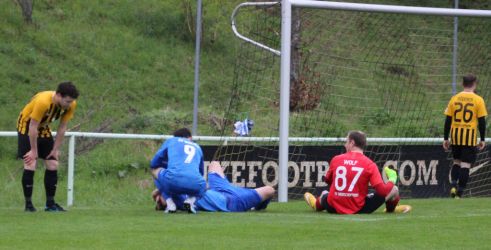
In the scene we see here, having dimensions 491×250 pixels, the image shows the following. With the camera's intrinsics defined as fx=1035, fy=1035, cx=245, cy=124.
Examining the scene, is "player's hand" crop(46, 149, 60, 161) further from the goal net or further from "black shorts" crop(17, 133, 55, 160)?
the goal net

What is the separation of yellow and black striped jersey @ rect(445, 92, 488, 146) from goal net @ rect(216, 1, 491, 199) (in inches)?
77.1

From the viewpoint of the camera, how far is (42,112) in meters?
12.3

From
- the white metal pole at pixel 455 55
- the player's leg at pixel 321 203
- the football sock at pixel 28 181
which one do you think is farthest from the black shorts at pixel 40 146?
the white metal pole at pixel 455 55

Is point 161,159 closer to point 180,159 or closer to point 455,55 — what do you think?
point 180,159

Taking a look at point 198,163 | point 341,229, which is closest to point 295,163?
point 198,163

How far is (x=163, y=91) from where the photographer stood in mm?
26359

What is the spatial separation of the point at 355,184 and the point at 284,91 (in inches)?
139

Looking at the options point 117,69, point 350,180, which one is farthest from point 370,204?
point 117,69

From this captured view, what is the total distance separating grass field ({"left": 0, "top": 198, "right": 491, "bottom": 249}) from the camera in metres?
8.70

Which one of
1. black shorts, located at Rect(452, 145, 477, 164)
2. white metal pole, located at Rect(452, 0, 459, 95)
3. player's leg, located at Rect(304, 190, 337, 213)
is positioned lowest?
player's leg, located at Rect(304, 190, 337, 213)

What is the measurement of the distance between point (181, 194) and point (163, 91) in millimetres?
14063

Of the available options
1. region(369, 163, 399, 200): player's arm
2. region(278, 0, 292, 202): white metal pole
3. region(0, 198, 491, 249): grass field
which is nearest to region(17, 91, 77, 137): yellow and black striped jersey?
region(0, 198, 491, 249): grass field

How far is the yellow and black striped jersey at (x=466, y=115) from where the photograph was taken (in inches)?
605

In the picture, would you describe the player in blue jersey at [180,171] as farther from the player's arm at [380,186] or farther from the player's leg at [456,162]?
the player's leg at [456,162]
